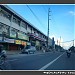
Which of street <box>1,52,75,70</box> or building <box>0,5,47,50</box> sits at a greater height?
building <box>0,5,47,50</box>

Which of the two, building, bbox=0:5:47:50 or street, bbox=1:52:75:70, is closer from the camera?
street, bbox=1:52:75:70

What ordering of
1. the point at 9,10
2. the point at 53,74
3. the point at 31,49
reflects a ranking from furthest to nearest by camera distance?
1. the point at 31,49
2. the point at 9,10
3. the point at 53,74

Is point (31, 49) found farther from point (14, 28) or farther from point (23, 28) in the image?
point (23, 28)

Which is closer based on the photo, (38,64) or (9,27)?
(38,64)

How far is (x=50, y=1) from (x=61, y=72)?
10.4 feet

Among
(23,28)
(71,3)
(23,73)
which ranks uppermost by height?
(23,28)

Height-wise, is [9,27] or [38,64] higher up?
[9,27]

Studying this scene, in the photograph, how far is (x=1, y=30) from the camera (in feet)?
114

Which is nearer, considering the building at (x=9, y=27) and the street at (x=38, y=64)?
the street at (x=38, y=64)

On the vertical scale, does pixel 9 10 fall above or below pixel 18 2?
above

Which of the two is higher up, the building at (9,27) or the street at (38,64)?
the building at (9,27)

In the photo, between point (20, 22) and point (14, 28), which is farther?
point (20, 22)

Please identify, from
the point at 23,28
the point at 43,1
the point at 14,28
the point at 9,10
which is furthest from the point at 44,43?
the point at 43,1

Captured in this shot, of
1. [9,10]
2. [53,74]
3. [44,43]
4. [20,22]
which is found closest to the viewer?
[53,74]
